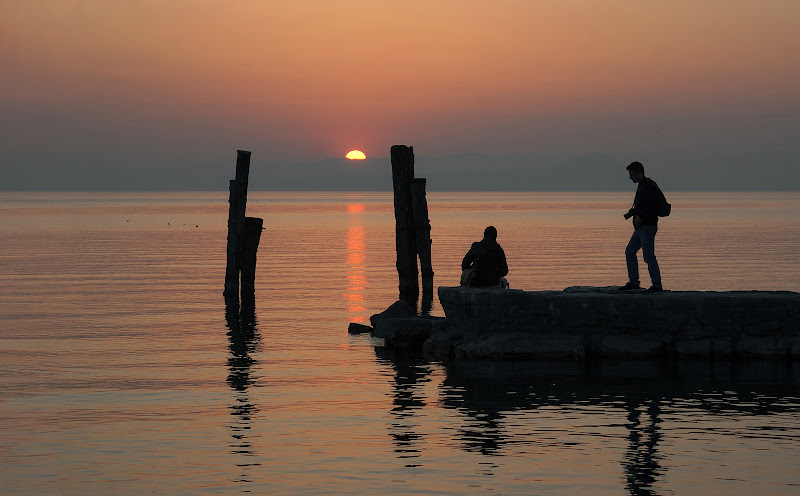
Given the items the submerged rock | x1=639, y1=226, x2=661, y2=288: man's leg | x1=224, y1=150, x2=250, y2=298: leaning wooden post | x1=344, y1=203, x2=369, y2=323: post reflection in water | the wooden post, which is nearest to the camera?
x1=639, y1=226, x2=661, y2=288: man's leg

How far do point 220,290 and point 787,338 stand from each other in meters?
15.6

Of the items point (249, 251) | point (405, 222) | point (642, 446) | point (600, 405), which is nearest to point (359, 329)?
point (405, 222)

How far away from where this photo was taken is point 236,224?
25.1 metres

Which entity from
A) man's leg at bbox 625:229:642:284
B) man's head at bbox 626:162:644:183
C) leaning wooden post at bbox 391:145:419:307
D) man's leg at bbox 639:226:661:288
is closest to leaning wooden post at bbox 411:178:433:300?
leaning wooden post at bbox 391:145:419:307

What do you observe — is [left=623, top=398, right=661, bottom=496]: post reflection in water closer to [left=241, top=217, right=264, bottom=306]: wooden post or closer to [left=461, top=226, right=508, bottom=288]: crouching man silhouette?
[left=461, top=226, right=508, bottom=288]: crouching man silhouette

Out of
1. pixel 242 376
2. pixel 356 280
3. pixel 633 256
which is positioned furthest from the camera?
pixel 356 280

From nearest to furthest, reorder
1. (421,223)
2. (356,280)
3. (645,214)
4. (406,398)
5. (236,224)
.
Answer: (406,398) < (645,214) < (421,223) < (236,224) < (356,280)

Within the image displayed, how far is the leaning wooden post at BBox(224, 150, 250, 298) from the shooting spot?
2500 cm

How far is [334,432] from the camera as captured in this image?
1084 cm

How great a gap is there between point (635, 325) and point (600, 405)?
11.7 feet

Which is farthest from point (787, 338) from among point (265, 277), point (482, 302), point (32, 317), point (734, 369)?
point (265, 277)

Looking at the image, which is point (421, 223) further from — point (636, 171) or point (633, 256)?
point (636, 171)

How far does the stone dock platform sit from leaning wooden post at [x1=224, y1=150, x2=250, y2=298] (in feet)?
34.6

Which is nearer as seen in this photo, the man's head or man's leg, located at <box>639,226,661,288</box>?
the man's head
